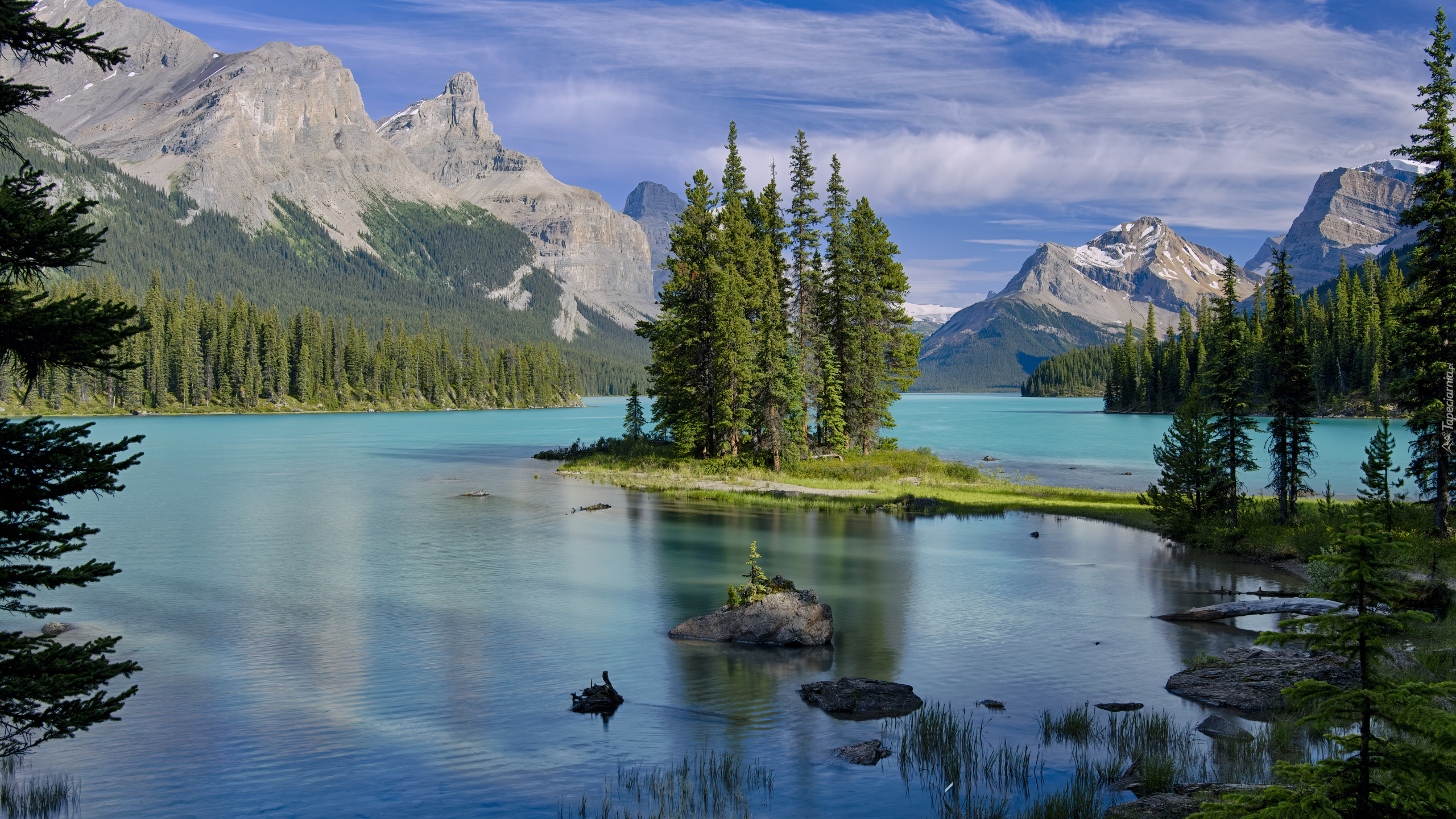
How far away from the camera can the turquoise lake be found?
14266mm

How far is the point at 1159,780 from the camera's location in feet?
42.8

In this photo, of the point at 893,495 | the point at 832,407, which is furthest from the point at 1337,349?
the point at 893,495

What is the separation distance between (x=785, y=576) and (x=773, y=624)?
26.5ft

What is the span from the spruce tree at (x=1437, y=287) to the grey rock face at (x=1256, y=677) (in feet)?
55.3

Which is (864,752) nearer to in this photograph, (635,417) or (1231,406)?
(1231,406)

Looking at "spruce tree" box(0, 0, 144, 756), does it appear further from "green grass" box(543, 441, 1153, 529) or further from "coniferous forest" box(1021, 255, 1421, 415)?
"coniferous forest" box(1021, 255, 1421, 415)

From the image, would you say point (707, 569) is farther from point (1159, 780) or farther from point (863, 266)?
point (863, 266)

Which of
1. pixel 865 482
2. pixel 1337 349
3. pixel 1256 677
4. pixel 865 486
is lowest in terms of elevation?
pixel 1256 677

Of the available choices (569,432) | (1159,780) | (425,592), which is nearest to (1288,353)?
(1159,780)

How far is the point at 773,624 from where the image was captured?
2212cm

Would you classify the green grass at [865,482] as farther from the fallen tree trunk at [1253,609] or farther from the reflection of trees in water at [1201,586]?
the fallen tree trunk at [1253,609]

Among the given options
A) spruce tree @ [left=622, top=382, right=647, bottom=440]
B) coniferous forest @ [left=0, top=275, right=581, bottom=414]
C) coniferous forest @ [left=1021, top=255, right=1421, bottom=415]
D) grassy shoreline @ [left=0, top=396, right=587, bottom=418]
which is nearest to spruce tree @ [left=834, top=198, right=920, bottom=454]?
spruce tree @ [left=622, top=382, right=647, bottom=440]

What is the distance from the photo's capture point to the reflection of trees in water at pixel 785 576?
1906cm

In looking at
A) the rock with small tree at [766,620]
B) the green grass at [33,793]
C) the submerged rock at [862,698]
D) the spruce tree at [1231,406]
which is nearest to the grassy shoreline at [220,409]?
the green grass at [33,793]
